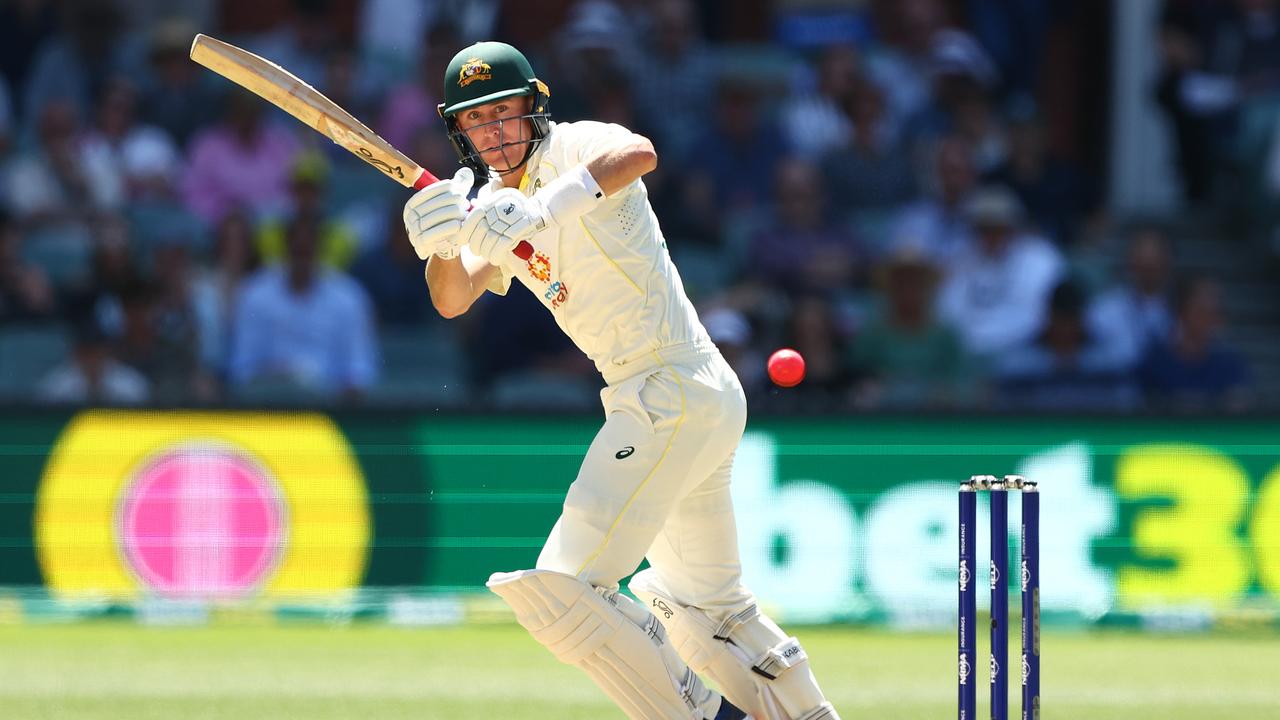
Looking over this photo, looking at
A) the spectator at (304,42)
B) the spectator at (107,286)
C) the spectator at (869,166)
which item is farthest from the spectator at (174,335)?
the spectator at (869,166)

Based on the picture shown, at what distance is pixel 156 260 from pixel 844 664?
16.8ft

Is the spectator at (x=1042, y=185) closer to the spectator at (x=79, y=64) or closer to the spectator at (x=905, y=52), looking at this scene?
the spectator at (x=905, y=52)

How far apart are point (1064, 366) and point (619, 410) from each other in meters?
6.08

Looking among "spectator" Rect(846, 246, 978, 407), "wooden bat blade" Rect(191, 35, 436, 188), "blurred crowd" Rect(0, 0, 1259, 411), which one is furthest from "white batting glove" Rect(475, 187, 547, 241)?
"spectator" Rect(846, 246, 978, 407)

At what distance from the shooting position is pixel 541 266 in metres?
4.98

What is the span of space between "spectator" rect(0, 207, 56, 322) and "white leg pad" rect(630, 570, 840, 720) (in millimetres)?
6889

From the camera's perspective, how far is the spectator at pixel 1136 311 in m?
10.8

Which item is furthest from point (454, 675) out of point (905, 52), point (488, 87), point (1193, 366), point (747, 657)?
point (905, 52)

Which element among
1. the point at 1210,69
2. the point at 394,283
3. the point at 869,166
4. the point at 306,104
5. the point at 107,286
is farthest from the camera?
the point at 1210,69

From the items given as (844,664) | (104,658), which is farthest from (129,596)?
(844,664)

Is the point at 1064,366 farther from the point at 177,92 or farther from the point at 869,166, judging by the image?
the point at 177,92

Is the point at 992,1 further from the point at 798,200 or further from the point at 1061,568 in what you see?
the point at 1061,568

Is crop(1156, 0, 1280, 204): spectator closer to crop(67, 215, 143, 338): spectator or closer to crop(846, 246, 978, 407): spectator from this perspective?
Answer: crop(846, 246, 978, 407): spectator

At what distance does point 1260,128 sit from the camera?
12.5 metres
